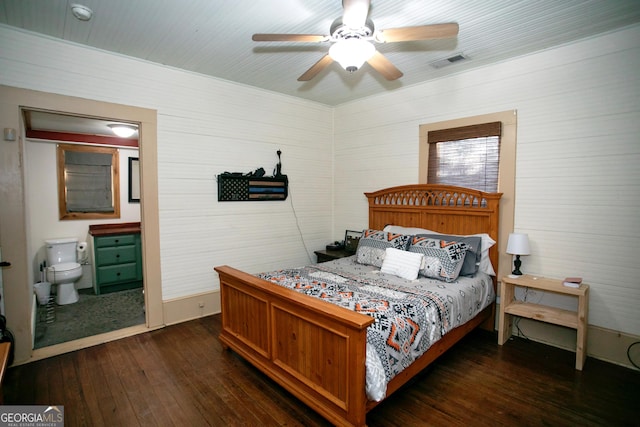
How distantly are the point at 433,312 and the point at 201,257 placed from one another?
2.67m

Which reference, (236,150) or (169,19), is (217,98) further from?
(169,19)

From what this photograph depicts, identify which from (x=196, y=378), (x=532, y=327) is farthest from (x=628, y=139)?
(x=196, y=378)

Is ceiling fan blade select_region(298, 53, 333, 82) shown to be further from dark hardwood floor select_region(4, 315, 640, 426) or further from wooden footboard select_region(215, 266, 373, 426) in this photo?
dark hardwood floor select_region(4, 315, 640, 426)

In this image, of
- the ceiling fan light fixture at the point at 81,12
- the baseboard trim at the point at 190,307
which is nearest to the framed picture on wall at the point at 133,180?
the baseboard trim at the point at 190,307

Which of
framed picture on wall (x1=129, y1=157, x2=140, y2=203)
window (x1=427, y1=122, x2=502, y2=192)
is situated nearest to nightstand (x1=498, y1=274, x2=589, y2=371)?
window (x1=427, y1=122, x2=502, y2=192)

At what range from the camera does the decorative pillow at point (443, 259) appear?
2965mm

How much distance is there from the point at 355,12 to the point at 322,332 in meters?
1.94

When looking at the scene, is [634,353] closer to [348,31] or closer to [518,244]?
[518,244]

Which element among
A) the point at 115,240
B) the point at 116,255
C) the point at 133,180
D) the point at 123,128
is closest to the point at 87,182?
the point at 133,180

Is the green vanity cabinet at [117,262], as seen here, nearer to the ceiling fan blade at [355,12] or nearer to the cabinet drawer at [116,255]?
the cabinet drawer at [116,255]

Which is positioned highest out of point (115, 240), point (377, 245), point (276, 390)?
point (377, 245)

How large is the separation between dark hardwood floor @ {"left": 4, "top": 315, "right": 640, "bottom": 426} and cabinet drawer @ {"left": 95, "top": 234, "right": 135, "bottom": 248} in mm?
2136

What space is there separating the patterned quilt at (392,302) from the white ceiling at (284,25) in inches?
85.0

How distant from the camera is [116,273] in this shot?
15.8ft
